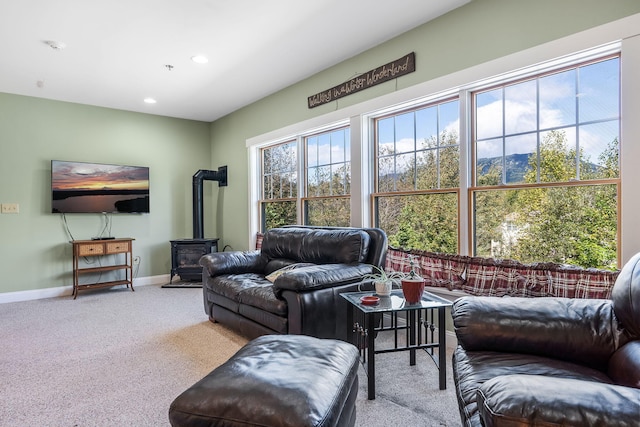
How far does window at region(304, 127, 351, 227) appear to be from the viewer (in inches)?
162

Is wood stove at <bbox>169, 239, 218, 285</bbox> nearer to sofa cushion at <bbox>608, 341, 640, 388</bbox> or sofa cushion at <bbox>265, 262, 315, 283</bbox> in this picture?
sofa cushion at <bbox>265, 262, 315, 283</bbox>

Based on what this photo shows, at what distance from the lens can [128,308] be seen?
170 inches

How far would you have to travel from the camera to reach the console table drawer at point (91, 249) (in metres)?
4.85

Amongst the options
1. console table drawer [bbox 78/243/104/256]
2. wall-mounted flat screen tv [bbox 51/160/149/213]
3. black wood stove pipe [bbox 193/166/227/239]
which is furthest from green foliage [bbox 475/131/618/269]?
wall-mounted flat screen tv [bbox 51/160/149/213]

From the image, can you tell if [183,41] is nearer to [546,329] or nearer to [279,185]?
[279,185]

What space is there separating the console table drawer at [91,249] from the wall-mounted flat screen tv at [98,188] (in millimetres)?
583

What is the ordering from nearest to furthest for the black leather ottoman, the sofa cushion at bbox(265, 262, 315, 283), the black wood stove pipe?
the black leather ottoman < the sofa cushion at bbox(265, 262, 315, 283) < the black wood stove pipe

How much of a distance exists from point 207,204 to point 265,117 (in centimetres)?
205

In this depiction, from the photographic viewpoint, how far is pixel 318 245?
11.2 feet

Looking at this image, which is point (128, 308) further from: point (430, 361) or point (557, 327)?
point (557, 327)

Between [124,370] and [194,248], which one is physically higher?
[194,248]

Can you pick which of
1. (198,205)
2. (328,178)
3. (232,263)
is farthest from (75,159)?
(328,178)

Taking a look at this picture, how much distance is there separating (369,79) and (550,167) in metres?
1.84

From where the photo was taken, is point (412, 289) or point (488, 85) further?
point (488, 85)
